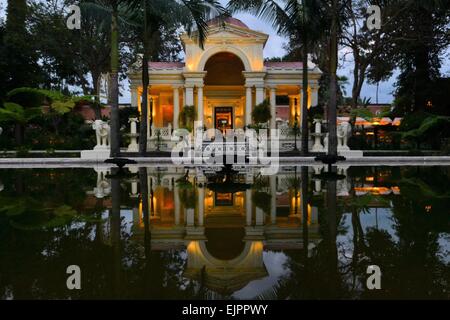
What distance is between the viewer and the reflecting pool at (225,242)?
3.77 metres

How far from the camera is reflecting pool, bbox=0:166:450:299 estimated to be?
12.4 feet

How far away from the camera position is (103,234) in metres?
5.76

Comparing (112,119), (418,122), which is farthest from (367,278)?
(418,122)

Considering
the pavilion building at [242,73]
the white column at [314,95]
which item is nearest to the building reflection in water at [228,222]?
the pavilion building at [242,73]

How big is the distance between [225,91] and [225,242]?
103 ft

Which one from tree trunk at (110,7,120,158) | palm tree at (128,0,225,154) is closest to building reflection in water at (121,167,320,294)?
tree trunk at (110,7,120,158)

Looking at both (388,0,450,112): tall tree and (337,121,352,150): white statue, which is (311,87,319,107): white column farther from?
(337,121,352,150): white statue

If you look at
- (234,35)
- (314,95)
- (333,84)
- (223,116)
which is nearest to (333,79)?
(333,84)

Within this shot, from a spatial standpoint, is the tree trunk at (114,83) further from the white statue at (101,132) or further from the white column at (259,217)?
the white column at (259,217)

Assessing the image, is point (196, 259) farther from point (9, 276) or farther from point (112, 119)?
point (112, 119)

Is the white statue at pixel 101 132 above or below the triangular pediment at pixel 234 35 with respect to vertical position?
below

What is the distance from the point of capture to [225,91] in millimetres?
36031

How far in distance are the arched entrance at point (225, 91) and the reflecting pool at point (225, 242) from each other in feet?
86.8

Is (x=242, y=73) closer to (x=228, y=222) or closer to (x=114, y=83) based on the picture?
(x=114, y=83)
